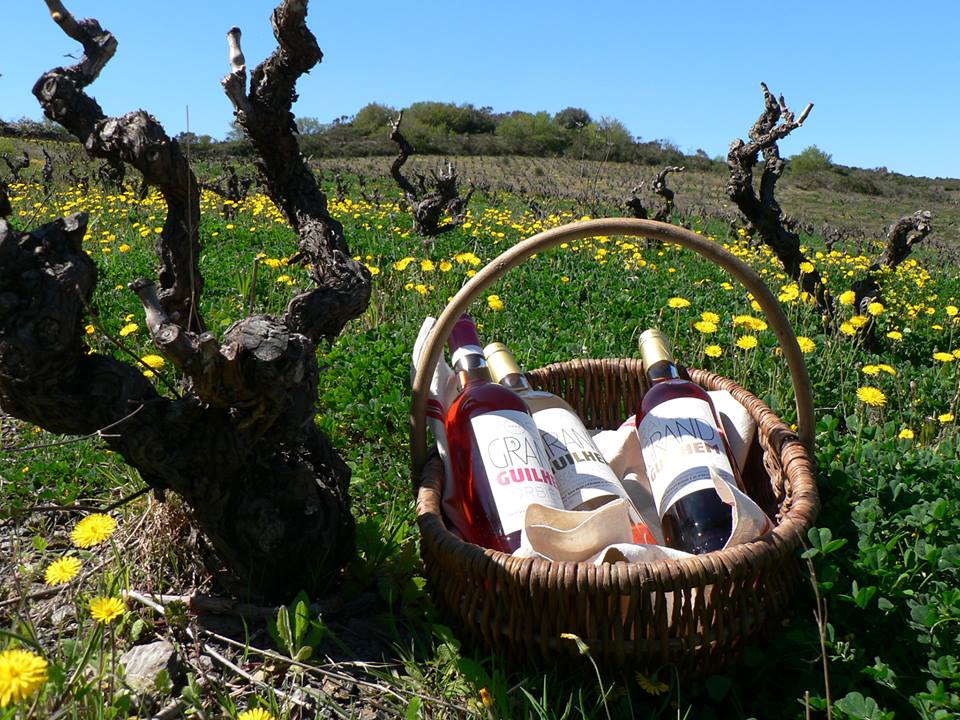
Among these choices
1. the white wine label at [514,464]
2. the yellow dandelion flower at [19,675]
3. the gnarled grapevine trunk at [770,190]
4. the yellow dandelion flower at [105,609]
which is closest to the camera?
the yellow dandelion flower at [19,675]

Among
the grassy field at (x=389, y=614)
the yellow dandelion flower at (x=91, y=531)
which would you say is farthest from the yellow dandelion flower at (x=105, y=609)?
Answer: the yellow dandelion flower at (x=91, y=531)

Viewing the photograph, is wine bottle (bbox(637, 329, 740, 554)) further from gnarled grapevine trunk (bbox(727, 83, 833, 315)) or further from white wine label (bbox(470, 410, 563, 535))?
gnarled grapevine trunk (bbox(727, 83, 833, 315))

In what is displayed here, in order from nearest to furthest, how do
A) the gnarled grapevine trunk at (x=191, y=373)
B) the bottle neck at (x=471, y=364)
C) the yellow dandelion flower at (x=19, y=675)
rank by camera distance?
the yellow dandelion flower at (x=19, y=675) → the gnarled grapevine trunk at (x=191, y=373) → the bottle neck at (x=471, y=364)

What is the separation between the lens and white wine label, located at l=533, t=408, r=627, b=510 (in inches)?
77.4

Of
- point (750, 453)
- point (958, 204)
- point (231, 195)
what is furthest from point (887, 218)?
point (750, 453)

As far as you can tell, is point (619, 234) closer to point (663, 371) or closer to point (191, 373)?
point (663, 371)

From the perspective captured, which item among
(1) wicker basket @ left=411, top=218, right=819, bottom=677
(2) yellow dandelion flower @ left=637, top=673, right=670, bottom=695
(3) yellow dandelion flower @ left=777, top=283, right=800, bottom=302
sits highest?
(3) yellow dandelion flower @ left=777, top=283, right=800, bottom=302

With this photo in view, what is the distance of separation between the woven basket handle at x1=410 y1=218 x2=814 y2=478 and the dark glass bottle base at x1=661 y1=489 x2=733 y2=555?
0.34 metres

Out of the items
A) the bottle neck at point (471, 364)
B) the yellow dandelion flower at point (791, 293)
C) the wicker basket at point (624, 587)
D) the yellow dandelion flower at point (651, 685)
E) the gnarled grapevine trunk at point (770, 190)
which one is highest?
the gnarled grapevine trunk at point (770, 190)

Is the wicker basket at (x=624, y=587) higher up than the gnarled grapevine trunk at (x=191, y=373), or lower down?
lower down

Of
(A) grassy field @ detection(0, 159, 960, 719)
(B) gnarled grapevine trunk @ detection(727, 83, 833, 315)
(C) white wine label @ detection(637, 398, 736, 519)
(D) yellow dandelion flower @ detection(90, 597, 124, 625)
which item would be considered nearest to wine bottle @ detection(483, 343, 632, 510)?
(C) white wine label @ detection(637, 398, 736, 519)

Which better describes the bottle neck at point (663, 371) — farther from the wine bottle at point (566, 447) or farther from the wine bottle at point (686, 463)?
the wine bottle at point (566, 447)

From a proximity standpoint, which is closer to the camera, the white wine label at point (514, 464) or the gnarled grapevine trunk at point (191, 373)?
the gnarled grapevine trunk at point (191, 373)

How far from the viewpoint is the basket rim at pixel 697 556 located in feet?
4.91
